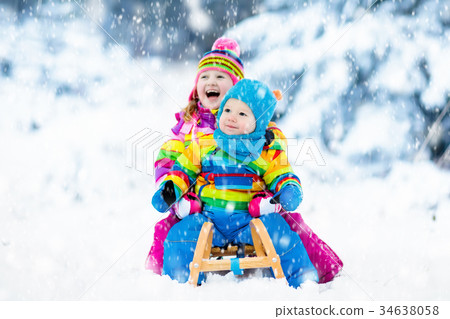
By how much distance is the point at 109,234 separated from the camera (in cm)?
272

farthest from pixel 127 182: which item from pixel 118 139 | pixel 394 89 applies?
pixel 394 89

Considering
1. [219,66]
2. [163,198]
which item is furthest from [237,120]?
[219,66]

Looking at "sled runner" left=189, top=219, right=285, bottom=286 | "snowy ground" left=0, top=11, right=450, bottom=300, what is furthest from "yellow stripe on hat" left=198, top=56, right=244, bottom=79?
"snowy ground" left=0, top=11, right=450, bottom=300

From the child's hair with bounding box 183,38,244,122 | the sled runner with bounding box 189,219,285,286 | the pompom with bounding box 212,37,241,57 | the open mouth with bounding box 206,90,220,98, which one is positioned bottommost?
the sled runner with bounding box 189,219,285,286

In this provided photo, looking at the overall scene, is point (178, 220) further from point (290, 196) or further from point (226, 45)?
point (226, 45)

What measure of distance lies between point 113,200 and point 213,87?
1680 mm

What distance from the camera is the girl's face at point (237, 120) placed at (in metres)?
1.84

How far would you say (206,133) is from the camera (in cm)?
215

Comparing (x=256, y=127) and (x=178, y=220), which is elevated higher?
(x=256, y=127)

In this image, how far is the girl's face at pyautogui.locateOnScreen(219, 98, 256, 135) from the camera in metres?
1.84

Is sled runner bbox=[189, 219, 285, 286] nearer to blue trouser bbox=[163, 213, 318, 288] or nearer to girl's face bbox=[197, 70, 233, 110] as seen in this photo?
blue trouser bbox=[163, 213, 318, 288]

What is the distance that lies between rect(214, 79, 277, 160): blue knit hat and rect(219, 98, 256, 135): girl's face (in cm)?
2

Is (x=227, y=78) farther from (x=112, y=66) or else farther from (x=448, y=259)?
(x=112, y=66)

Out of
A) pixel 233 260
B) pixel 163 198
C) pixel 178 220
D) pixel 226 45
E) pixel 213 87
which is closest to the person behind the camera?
pixel 233 260
